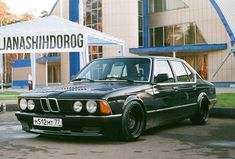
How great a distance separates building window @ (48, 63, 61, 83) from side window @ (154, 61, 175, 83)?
164ft

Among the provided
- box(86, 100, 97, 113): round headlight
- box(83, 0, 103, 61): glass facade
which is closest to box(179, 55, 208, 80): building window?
box(83, 0, 103, 61): glass facade

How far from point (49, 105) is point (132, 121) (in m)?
1.33

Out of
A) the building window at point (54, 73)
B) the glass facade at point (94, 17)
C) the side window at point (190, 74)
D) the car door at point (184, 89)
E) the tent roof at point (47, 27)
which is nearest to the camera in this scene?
the car door at point (184, 89)

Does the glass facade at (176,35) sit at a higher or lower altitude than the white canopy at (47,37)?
higher

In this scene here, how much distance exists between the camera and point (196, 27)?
134 ft

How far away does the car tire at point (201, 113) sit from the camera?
900 centimetres

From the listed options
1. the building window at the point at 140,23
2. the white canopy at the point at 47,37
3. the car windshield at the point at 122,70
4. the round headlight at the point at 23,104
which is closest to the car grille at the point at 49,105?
the round headlight at the point at 23,104

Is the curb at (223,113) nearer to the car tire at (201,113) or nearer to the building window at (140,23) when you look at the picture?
the car tire at (201,113)

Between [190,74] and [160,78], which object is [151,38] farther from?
[160,78]

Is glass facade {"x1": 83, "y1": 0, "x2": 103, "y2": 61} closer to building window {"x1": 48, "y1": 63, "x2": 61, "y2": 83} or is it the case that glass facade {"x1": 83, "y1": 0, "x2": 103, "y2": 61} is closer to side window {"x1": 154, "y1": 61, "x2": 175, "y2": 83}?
building window {"x1": 48, "y1": 63, "x2": 61, "y2": 83}

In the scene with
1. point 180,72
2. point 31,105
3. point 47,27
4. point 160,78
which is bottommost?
point 31,105

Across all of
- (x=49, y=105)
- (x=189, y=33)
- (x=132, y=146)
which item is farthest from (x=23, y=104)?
(x=189, y=33)

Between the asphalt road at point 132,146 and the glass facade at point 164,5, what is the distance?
116ft

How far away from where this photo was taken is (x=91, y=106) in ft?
20.8
